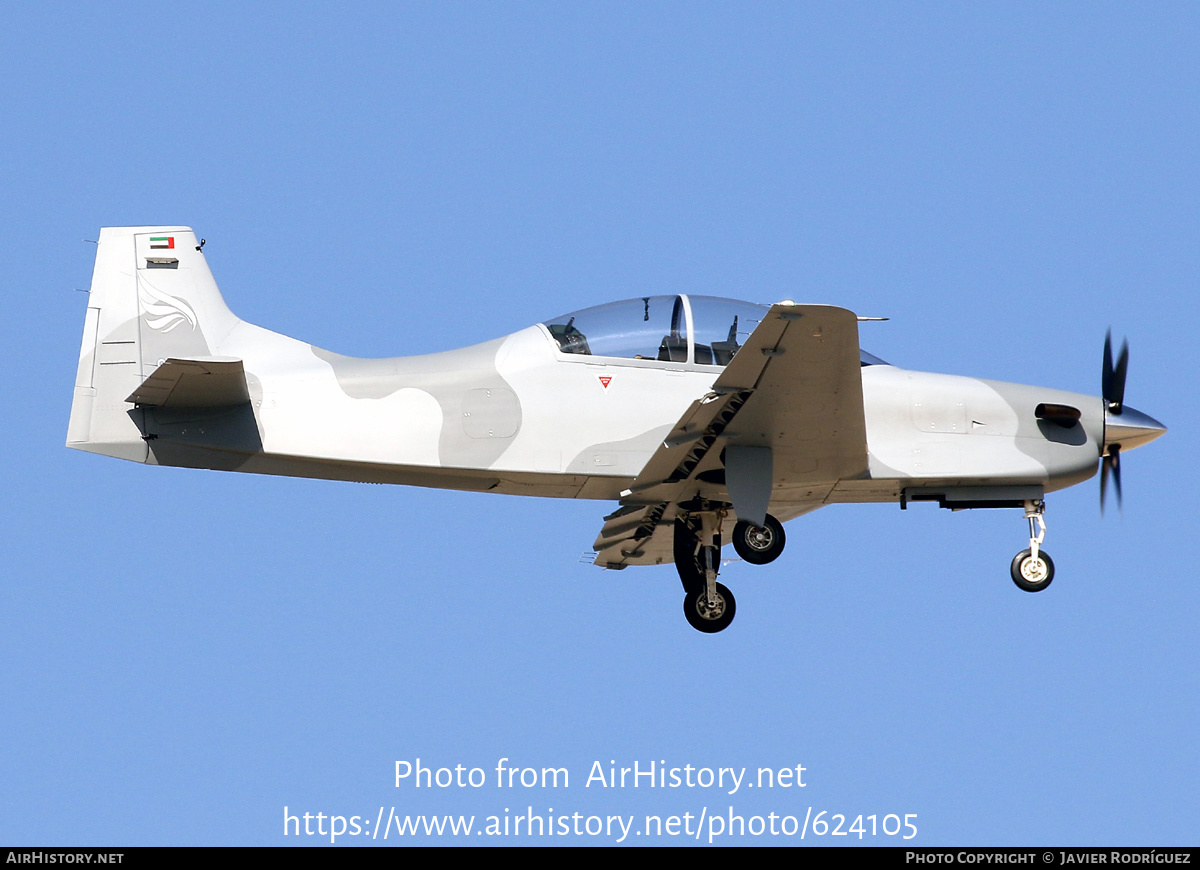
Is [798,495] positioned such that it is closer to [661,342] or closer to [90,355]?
[661,342]

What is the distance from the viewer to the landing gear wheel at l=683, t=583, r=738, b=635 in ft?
43.2

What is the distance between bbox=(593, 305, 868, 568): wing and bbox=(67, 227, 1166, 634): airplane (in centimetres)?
3

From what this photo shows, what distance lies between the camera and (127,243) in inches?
506

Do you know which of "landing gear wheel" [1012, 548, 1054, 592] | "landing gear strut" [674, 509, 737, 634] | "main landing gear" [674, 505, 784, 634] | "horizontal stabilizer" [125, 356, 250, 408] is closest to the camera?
"horizontal stabilizer" [125, 356, 250, 408]

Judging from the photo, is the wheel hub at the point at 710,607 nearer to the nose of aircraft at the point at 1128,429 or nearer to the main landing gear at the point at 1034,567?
the main landing gear at the point at 1034,567

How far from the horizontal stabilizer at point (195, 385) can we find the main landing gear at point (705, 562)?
453cm

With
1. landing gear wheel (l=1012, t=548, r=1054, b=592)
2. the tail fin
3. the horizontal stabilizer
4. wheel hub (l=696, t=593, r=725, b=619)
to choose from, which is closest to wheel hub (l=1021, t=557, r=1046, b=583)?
landing gear wheel (l=1012, t=548, r=1054, b=592)

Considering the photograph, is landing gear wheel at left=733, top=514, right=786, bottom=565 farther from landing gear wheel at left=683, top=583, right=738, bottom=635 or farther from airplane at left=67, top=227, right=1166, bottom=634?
landing gear wheel at left=683, top=583, right=738, bottom=635

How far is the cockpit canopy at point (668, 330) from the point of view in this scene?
12.4 meters

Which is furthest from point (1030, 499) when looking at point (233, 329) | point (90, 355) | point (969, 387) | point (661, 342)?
point (90, 355)

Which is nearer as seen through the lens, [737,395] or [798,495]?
[737,395]

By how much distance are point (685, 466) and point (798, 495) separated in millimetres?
1391
